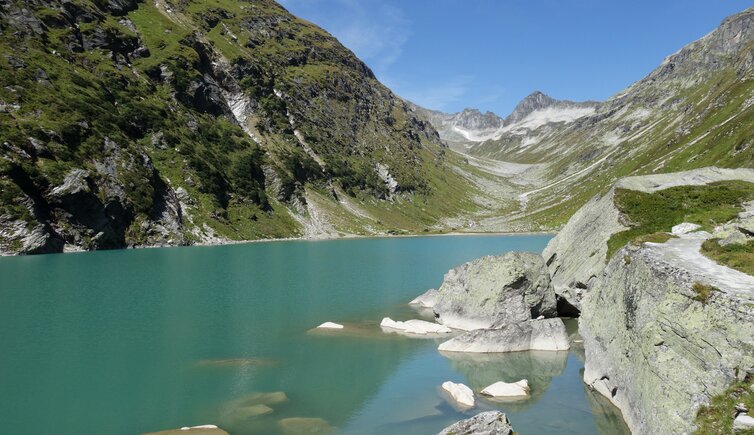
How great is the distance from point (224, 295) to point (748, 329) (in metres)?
56.7

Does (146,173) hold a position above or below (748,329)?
above

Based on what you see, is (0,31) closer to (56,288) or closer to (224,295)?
Result: (56,288)

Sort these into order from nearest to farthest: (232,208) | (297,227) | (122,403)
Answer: (122,403) → (232,208) → (297,227)

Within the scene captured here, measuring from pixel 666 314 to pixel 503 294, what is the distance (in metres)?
23.8

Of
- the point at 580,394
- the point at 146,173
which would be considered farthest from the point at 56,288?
the point at 146,173

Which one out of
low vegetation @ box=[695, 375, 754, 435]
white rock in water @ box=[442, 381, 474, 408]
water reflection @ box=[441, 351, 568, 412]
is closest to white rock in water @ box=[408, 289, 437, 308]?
water reflection @ box=[441, 351, 568, 412]

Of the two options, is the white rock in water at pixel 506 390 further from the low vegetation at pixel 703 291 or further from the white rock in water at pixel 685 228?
the white rock in water at pixel 685 228

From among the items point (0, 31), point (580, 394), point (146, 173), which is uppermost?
point (0, 31)

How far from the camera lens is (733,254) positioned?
23.1 metres

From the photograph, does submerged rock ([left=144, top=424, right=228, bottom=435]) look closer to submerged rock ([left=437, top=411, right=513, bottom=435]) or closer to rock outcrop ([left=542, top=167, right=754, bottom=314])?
submerged rock ([left=437, top=411, right=513, bottom=435])

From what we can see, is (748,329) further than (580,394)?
No

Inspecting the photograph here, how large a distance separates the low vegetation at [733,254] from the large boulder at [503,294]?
63.1 feet

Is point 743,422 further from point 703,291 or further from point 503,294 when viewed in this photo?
point 503,294

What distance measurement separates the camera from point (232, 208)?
172 m
